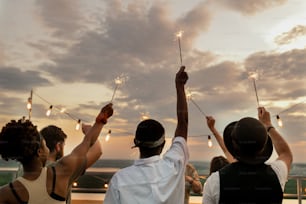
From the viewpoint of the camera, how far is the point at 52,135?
1.49 metres

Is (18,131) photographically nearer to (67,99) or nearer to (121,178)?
(121,178)

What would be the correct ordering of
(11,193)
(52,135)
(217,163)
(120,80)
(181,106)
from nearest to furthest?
(11,193) → (181,106) → (52,135) → (217,163) → (120,80)

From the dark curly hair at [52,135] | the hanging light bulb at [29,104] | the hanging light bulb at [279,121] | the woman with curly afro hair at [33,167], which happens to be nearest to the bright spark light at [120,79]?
the dark curly hair at [52,135]

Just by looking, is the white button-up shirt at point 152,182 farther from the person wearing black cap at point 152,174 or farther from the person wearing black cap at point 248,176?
the person wearing black cap at point 248,176

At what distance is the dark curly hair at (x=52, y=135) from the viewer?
1.49 m

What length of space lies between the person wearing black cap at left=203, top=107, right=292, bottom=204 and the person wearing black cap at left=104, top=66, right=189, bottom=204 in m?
0.12

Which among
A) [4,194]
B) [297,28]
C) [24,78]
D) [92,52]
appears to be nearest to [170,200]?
[4,194]

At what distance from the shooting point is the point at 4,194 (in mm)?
1071

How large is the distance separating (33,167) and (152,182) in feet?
1.29

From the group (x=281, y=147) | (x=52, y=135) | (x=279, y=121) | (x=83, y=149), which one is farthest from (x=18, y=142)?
(x=279, y=121)

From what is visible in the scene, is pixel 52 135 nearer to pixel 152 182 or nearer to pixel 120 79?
pixel 152 182

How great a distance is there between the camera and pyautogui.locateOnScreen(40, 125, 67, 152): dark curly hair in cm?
149

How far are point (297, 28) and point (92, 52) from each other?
11.7 feet

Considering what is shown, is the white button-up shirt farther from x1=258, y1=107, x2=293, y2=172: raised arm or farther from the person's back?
x1=258, y1=107, x2=293, y2=172: raised arm
